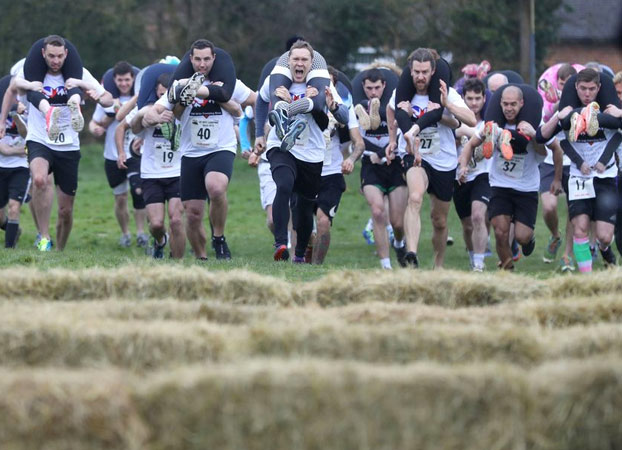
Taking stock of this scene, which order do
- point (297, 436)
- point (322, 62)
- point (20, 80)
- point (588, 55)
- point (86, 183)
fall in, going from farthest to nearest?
point (588, 55) < point (86, 183) < point (20, 80) < point (322, 62) < point (297, 436)

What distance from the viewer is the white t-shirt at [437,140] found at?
13.6 meters

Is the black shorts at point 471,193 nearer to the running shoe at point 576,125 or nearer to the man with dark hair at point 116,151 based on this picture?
the running shoe at point 576,125

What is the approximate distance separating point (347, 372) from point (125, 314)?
6.30ft

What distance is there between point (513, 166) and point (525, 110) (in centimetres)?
64

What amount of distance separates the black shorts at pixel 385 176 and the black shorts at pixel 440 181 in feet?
2.34

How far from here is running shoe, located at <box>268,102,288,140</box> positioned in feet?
41.9

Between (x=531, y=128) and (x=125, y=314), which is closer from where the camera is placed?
(x=125, y=314)

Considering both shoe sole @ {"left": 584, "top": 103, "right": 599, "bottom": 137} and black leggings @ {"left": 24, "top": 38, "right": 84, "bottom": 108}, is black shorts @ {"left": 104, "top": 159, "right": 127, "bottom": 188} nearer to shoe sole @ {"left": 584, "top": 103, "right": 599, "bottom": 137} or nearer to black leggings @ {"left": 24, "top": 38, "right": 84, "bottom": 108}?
black leggings @ {"left": 24, "top": 38, "right": 84, "bottom": 108}

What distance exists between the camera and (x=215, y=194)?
1373 cm

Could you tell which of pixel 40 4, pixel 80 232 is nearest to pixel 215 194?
pixel 80 232

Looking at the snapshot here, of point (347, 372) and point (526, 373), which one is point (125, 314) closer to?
point (347, 372)

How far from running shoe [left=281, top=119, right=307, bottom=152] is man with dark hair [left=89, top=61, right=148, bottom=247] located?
4834 millimetres

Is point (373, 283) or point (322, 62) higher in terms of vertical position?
point (322, 62)

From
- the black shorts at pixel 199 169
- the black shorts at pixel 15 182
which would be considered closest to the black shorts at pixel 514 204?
the black shorts at pixel 199 169
